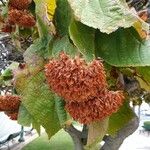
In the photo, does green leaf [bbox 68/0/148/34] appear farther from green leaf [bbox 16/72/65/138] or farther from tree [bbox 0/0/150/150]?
green leaf [bbox 16/72/65/138]

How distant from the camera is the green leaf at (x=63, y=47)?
1.24 meters

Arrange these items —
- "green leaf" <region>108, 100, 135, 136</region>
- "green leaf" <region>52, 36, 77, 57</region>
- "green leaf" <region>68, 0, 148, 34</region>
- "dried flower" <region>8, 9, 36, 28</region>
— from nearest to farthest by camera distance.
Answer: "green leaf" <region>68, 0, 148, 34</region> < "green leaf" <region>52, 36, 77, 57</region> < "green leaf" <region>108, 100, 135, 136</region> < "dried flower" <region>8, 9, 36, 28</region>

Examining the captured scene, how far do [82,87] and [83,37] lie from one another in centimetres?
25

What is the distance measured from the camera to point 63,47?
4.22ft

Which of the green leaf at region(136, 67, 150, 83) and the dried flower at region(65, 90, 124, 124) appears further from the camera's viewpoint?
the green leaf at region(136, 67, 150, 83)

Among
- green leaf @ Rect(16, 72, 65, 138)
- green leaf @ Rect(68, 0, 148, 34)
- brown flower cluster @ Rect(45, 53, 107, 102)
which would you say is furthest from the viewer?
green leaf @ Rect(16, 72, 65, 138)

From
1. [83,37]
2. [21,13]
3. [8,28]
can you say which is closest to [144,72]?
[83,37]

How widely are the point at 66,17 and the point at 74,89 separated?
1.44ft

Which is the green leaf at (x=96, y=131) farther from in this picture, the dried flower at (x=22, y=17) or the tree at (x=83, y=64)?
the dried flower at (x=22, y=17)

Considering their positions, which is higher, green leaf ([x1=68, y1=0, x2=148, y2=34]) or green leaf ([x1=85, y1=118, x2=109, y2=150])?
green leaf ([x1=68, y1=0, x2=148, y2=34])

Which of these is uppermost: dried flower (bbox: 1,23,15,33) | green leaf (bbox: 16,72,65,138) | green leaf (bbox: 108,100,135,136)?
dried flower (bbox: 1,23,15,33)

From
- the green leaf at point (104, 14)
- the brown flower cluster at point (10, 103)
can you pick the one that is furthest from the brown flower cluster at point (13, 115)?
the green leaf at point (104, 14)

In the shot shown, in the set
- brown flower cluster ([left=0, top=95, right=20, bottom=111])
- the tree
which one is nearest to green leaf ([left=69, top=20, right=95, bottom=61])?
the tree

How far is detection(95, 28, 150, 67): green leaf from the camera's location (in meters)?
1.23
